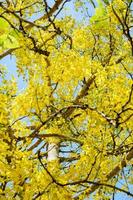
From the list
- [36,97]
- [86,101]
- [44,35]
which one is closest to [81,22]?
[44,35]

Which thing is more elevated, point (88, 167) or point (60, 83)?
point (60, 83)

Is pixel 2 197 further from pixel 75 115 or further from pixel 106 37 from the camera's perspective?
pixel 106 37

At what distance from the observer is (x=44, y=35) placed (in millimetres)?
5180

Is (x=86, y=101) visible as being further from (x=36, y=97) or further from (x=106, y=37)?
(x=106, y=37)

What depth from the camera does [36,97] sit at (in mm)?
3775

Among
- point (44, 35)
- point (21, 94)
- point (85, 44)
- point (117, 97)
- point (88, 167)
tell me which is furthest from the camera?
point (85, 44)

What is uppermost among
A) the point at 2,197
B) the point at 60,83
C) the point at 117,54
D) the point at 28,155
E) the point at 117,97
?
the point at 117,54

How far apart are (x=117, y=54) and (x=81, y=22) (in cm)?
61

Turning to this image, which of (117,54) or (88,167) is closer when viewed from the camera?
(88,167)

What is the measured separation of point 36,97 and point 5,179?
3.06 ft

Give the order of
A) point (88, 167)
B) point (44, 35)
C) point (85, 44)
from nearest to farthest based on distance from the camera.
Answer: point (88, 167) → point (44, 35) → point (85, 44)

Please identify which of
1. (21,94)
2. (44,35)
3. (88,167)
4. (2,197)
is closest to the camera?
(2,197)

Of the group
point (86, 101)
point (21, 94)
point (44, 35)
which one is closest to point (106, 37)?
point (44, 35)

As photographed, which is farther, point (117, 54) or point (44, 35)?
point (117, 54)
